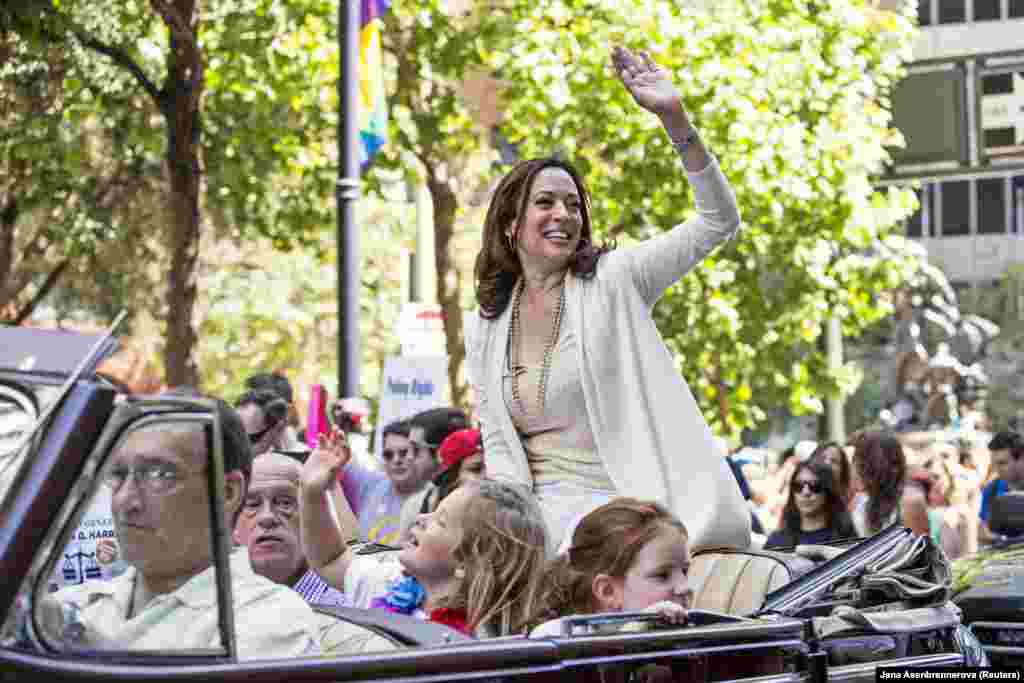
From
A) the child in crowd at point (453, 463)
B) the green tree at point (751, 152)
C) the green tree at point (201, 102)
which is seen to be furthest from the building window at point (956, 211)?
the child in crowd at point (453, 463)

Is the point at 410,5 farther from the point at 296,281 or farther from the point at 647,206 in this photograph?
the point at 296,281

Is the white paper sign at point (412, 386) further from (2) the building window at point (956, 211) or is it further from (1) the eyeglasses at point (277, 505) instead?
(2) the building window at point (956, 211)

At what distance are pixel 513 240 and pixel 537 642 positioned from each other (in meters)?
2.24

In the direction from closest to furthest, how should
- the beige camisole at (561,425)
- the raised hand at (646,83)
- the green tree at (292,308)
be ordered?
the raised hand at (646,83), the beige camisole at (561,425), the green tree at (292,308)

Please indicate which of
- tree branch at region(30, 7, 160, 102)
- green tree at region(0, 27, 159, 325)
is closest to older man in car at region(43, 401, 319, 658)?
green tree at region(0, 27, 159, 325)

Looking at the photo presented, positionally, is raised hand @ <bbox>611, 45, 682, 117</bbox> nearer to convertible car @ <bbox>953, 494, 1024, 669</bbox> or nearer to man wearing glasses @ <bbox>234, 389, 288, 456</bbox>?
convertible car @ <bbox>953, 494, 1024, 669</bbox>

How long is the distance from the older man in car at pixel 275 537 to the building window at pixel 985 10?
158 feet

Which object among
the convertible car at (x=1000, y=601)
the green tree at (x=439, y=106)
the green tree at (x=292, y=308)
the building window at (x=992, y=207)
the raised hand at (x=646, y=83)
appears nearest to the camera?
the raised hand at (x=646, y=83)

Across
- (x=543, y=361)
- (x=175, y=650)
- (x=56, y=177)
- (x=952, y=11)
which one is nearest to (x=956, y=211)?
(x=952, y=11)

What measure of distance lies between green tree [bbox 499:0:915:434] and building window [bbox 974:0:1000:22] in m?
25.8

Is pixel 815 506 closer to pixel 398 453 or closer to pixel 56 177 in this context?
pixel 398 453

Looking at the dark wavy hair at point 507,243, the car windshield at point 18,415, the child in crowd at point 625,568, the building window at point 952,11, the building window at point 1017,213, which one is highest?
the building window at point 952,11

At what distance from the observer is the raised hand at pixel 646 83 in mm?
5414

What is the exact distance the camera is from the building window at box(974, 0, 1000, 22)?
52.2 m
